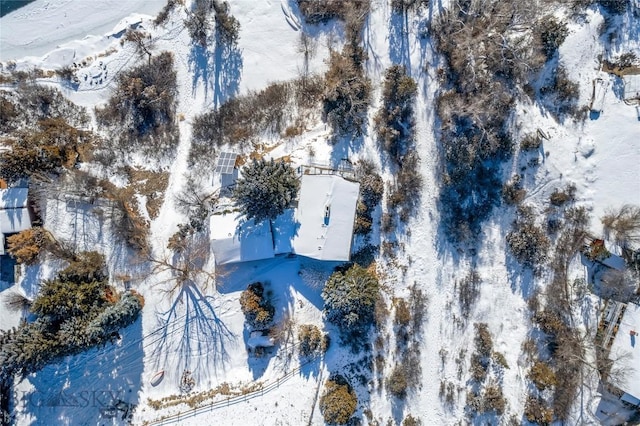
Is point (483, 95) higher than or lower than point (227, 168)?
higher

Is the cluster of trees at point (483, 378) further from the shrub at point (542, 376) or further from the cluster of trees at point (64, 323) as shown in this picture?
the cluster of trees at point (64, 323)

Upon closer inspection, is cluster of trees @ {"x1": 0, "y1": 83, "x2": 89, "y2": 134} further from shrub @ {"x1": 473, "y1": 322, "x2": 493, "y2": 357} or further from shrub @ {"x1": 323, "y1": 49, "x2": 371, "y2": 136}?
shrub @ {"x1": 473, "y1": 322, "x2": 493, "y2": 357}

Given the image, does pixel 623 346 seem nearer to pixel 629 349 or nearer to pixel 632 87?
pixel 629 349

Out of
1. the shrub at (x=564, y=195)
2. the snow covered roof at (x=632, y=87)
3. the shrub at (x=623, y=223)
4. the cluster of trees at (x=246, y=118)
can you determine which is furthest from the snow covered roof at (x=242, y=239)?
the snow covered roof at (x=632, y=87)

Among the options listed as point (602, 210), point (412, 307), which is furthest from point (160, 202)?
point (602, 210)

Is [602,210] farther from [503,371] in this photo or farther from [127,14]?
[127,14]

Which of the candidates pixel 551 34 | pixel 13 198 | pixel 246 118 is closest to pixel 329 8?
pixel 246 118
